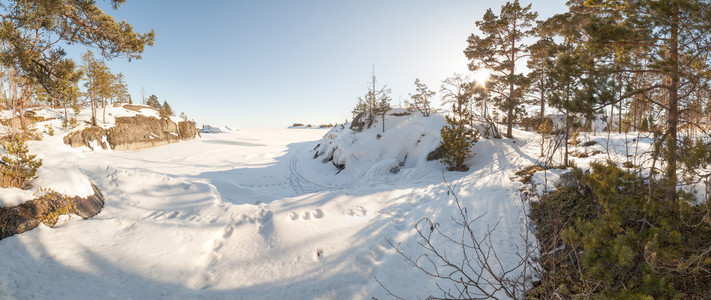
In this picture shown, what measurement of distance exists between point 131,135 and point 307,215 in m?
25.0

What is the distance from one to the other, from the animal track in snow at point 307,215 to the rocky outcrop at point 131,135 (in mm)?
23310

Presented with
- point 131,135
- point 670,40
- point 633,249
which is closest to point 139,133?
point 131,135

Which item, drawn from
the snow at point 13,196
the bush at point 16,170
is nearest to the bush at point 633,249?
the snow at point 13,196

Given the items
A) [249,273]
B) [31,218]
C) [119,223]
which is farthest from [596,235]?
[31,218]

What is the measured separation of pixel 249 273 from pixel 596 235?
16.7 feet

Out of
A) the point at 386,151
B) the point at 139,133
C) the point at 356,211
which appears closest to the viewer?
the point at 356,211

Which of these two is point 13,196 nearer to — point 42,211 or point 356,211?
point 42,211

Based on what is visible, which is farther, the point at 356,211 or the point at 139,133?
the point at 139,133

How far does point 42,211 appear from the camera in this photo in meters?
4.18

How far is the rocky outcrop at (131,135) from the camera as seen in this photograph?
18.9 meters

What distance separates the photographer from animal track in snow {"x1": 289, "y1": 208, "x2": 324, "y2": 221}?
5.93 m

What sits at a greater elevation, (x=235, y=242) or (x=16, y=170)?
(x=16, y=170)

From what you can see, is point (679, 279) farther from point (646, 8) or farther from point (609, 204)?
point (646, 8)

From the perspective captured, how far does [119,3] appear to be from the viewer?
18.9 ft
